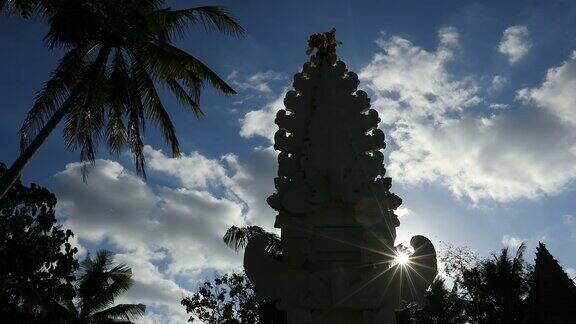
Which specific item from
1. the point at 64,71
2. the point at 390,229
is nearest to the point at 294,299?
the point at 390,229

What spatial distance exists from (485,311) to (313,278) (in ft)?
67.9

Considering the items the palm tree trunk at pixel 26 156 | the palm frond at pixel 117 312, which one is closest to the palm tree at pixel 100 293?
the palm frond at pixel 117 312

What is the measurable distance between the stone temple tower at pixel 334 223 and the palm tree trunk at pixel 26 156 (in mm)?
5363

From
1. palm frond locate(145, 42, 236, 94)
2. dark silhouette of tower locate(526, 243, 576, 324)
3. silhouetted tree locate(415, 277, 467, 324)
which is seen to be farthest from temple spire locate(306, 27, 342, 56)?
silhouetted tree locate(415, 277, 467, 324)

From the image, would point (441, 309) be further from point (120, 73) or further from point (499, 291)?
point (120, 73)

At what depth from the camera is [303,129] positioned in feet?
20.9

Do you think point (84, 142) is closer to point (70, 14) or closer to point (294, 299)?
point (70, 14)

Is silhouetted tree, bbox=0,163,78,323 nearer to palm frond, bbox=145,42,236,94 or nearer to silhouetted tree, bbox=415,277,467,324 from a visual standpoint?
palm frond, bbox=145,42,236,94

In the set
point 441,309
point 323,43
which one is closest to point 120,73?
point 323,43

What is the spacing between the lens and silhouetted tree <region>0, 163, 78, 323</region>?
9328 mm

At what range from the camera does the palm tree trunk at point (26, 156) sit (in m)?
8.63

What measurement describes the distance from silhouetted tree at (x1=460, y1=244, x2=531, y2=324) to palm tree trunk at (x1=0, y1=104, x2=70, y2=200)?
64.2 feet

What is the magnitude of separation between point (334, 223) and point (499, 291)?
19.8 meters

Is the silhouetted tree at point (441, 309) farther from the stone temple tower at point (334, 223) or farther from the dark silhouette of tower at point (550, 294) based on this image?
the stone temple tower at point (334, 223)
